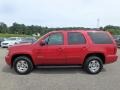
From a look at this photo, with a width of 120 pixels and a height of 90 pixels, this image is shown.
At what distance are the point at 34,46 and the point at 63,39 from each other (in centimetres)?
120

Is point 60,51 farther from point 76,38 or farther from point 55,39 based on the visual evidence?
point 76,38

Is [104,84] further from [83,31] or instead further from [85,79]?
[83,31]

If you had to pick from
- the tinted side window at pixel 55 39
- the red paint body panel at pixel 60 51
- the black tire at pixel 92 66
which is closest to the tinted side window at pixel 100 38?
the red paint body panel at pixel 60 51

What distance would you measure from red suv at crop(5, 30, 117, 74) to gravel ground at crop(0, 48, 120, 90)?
41 centimetres

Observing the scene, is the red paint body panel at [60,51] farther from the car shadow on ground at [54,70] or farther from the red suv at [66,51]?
the car shadow on ground at [54,70]

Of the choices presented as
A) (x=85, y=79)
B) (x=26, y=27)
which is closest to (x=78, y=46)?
(x=85, y=79)

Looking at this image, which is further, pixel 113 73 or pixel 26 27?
pixel 26 27

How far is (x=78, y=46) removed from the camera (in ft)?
28.6

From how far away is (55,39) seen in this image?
880cm

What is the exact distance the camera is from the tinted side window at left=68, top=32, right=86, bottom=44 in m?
8.79

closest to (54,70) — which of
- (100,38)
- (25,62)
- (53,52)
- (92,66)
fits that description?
(53,52)

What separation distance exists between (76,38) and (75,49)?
18.9 inches

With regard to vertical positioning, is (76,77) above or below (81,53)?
below

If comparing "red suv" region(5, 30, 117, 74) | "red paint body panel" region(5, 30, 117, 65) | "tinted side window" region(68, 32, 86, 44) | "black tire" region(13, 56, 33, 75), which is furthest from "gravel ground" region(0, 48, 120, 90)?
"tinted side window" region(68, 32, 86, 44)
